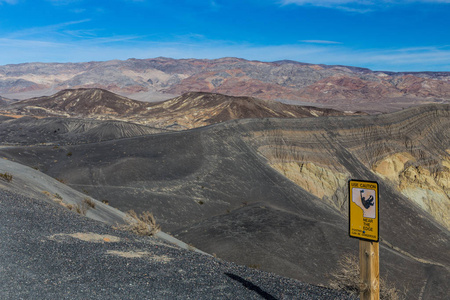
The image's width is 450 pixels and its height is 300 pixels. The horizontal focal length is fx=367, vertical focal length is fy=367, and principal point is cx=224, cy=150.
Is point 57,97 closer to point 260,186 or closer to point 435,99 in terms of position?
point 260,186

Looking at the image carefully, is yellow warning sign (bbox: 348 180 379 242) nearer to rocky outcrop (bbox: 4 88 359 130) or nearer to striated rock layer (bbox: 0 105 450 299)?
striated rock layer (bbox: 0 105 450 299)

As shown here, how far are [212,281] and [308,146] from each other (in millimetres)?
27480

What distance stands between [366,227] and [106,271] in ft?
15.0

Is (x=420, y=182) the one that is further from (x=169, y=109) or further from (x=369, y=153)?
(x=169, y=109)

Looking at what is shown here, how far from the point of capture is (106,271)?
6582mm

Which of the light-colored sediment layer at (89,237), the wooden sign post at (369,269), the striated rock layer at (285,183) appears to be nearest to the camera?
the wooden sign post at (369,269)

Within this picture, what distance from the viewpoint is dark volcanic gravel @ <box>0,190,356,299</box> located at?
5.81 meters

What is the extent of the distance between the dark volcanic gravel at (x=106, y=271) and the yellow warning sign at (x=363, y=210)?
2552 mm

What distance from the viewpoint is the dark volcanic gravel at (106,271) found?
5.81 m

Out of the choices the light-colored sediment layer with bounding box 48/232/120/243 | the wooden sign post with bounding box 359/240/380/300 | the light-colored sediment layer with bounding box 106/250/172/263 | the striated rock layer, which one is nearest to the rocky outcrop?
the striated rock layer

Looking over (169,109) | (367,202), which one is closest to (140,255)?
(367,202)

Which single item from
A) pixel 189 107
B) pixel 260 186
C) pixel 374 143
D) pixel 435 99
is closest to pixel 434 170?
pixel 374 143

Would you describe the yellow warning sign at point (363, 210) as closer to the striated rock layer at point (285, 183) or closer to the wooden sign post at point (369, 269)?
the wooden sign post at point (369, 269)

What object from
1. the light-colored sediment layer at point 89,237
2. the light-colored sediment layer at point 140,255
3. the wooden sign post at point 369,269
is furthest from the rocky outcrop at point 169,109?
the wooden sign post at point 369,269
